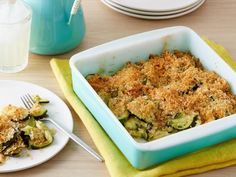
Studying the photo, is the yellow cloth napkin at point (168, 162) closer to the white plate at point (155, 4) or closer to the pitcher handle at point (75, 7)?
the pitcher handle at point (75, 7)

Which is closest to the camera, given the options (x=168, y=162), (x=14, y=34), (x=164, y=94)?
(x=168, y=162)

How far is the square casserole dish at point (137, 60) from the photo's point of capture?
121cm

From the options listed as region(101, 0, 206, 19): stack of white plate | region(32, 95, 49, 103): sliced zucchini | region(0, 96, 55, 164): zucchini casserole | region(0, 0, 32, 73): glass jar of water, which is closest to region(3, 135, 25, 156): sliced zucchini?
region(0, 96, 55, 164): zucchini casserole

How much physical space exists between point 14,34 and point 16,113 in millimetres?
228

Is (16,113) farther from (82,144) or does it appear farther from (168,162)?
(168,162)

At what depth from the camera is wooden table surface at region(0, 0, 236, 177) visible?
4.20 feet

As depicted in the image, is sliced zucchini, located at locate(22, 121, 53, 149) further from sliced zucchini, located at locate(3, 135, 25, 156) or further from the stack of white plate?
the stack of white plate

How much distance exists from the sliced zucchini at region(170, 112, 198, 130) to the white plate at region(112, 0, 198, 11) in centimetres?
46

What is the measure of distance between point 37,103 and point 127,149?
253 millimetres

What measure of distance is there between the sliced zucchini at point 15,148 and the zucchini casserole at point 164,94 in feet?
0.66

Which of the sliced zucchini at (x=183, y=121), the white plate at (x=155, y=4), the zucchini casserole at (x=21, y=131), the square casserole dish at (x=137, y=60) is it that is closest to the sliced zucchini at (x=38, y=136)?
the zucchini casserole at (x=21, y=131)

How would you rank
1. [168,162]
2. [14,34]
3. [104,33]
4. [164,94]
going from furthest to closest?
[104,33] → [14,34] → [164,94] → [168,162]

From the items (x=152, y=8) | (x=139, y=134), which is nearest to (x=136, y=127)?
(x=139, y=134)

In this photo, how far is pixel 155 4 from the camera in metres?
1.71
